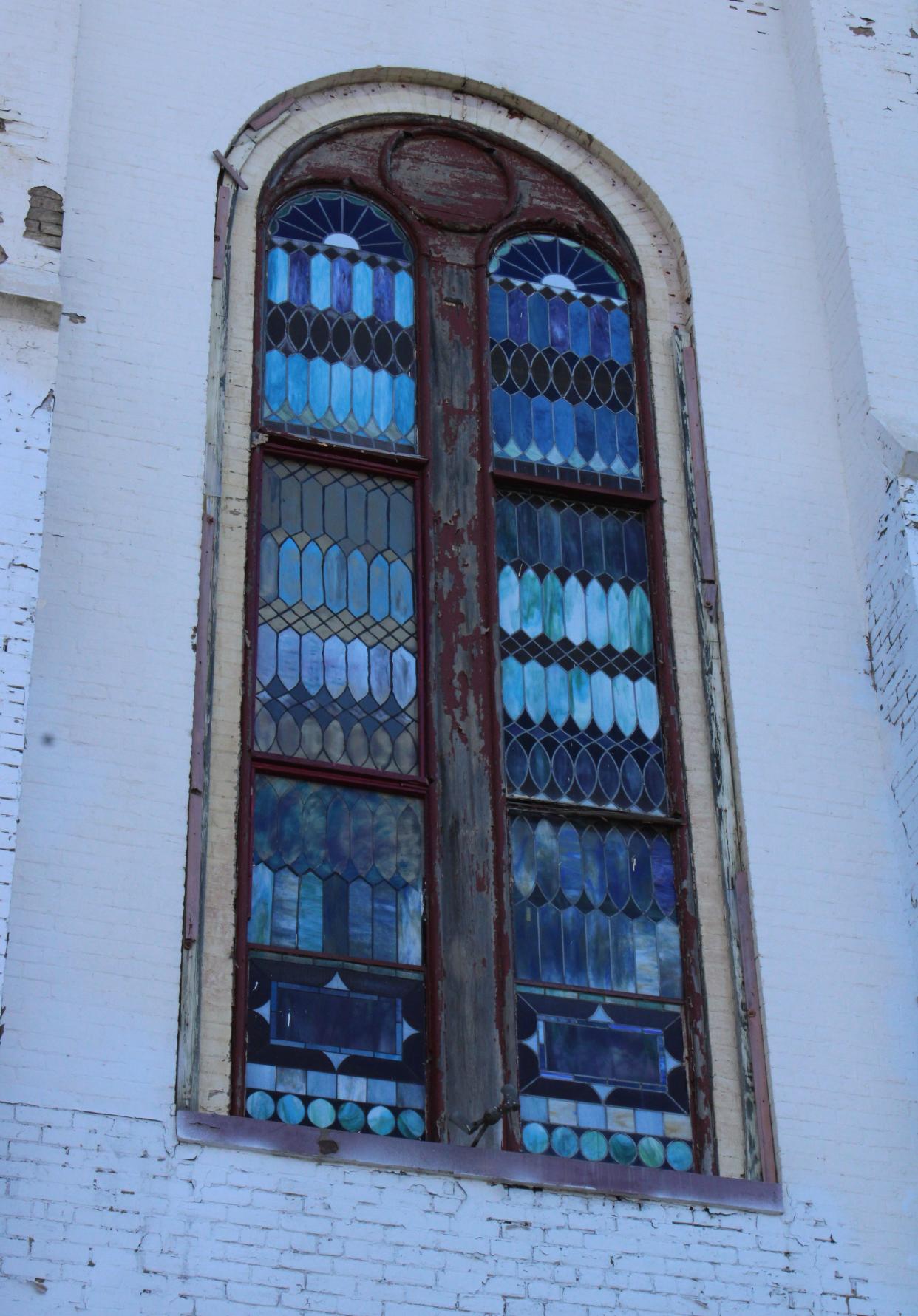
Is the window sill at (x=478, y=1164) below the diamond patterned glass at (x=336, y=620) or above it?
below

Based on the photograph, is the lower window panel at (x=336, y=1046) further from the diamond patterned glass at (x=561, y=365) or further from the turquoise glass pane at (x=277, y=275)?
the turquoise glass pane at (x=277, y=275)

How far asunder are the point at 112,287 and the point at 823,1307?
516 cm

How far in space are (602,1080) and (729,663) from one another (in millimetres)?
1984

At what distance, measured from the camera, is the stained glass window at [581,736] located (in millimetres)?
9242

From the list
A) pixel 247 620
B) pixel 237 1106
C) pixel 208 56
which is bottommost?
pixel 237 1106

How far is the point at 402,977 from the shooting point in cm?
920

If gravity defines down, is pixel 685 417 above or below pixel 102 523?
above

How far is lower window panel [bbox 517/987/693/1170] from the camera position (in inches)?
358

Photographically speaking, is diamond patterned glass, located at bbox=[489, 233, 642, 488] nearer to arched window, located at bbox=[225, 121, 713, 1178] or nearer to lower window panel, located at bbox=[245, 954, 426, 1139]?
arched window, located at bbox=[225, 121, 713, 1178]

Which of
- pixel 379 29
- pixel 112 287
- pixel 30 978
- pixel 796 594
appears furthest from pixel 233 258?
pixel 30 978

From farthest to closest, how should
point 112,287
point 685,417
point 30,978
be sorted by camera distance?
point 685,417 < point 112,287 < point 30,978

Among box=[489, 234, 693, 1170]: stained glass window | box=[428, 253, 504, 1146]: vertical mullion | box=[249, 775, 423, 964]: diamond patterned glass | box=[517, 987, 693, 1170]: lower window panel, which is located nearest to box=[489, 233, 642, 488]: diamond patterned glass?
box=[489, 234, 693, 1170]: stained glass window

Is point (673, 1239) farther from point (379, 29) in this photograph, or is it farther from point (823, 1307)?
point (379, 29)

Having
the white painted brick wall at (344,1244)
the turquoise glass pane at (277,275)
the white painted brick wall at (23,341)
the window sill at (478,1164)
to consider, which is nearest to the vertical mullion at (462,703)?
the window sill at (478,1164)
